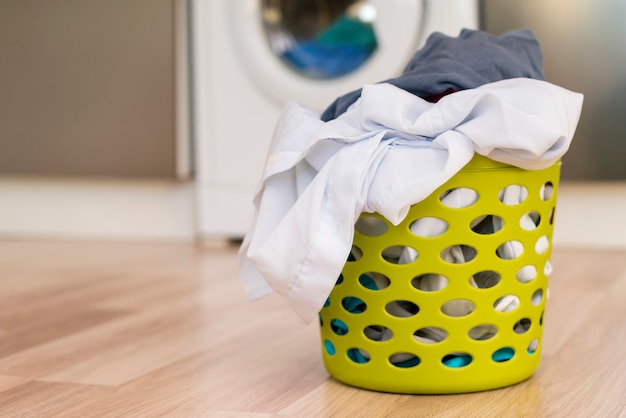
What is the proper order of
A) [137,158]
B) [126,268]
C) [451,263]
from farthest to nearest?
[137,158], [126,268], [451,263]

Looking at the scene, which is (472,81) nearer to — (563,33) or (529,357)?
(529,357)

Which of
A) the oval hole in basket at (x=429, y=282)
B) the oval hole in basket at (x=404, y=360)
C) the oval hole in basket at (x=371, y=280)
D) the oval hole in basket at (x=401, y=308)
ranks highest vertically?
the oval hole in basket at (x=429, y=282)

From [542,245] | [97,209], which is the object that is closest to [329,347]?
[542,245]

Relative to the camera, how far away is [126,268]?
6.21ft

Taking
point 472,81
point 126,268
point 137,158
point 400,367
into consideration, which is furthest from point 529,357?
point 137,158

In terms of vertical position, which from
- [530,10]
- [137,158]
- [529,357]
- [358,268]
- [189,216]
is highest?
[530,10]

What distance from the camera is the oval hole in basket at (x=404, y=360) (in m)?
0.93

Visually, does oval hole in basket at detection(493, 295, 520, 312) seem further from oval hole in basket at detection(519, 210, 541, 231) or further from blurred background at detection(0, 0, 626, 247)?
blurred background at detection(0, 0, 626, 247)

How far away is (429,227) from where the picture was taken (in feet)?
2.91

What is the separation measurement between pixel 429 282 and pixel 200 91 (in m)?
1.42

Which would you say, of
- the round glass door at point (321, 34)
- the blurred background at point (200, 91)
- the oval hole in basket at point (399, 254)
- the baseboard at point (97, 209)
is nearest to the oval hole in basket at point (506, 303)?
the oval hole in basket at point (399, 254)

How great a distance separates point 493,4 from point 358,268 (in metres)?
1.19

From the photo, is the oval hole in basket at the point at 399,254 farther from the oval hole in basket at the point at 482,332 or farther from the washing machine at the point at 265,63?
the washing machine at the point at 265,63

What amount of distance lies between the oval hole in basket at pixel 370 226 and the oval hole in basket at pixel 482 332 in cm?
14
